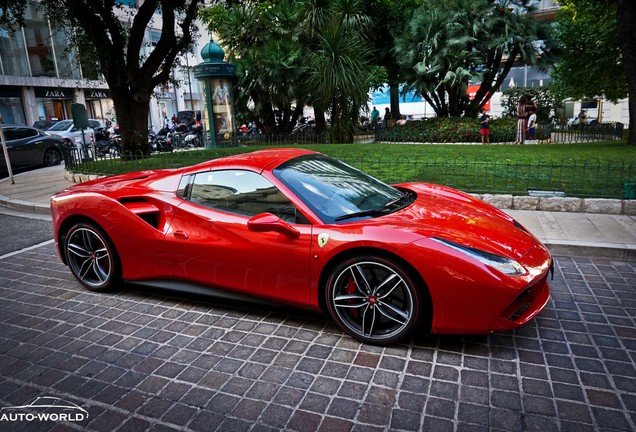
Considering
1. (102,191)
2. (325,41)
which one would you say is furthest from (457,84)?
(102,191)

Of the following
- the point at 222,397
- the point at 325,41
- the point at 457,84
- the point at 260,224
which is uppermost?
the point at 325,41

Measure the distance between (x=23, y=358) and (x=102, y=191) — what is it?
5.67 feet

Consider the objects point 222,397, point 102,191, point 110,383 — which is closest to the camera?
point 222,397

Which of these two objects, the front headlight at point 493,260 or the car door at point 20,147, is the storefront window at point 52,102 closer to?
the car door at point 20,147

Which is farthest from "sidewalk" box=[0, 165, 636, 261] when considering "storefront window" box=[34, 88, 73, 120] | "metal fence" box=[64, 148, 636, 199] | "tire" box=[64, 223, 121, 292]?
"storefront window" box=[34, 88, 73, 120]

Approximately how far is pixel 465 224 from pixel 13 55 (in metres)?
35.7

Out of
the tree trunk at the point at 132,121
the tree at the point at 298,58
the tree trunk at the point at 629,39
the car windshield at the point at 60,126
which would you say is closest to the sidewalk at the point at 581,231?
the tree trunk at the point at 132,121

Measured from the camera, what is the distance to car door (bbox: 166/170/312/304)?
3.48m

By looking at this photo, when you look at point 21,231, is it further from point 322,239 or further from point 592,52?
point 592,52

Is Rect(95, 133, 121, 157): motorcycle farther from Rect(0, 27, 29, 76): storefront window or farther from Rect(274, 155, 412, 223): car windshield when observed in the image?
Rect(0, 27, 29, 76): storefront window

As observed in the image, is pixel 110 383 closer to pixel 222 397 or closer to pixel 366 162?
pixel 222 397

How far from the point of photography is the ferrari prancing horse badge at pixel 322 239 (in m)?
3.36

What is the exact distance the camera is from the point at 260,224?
3.41 m

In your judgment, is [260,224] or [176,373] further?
[260,224]
